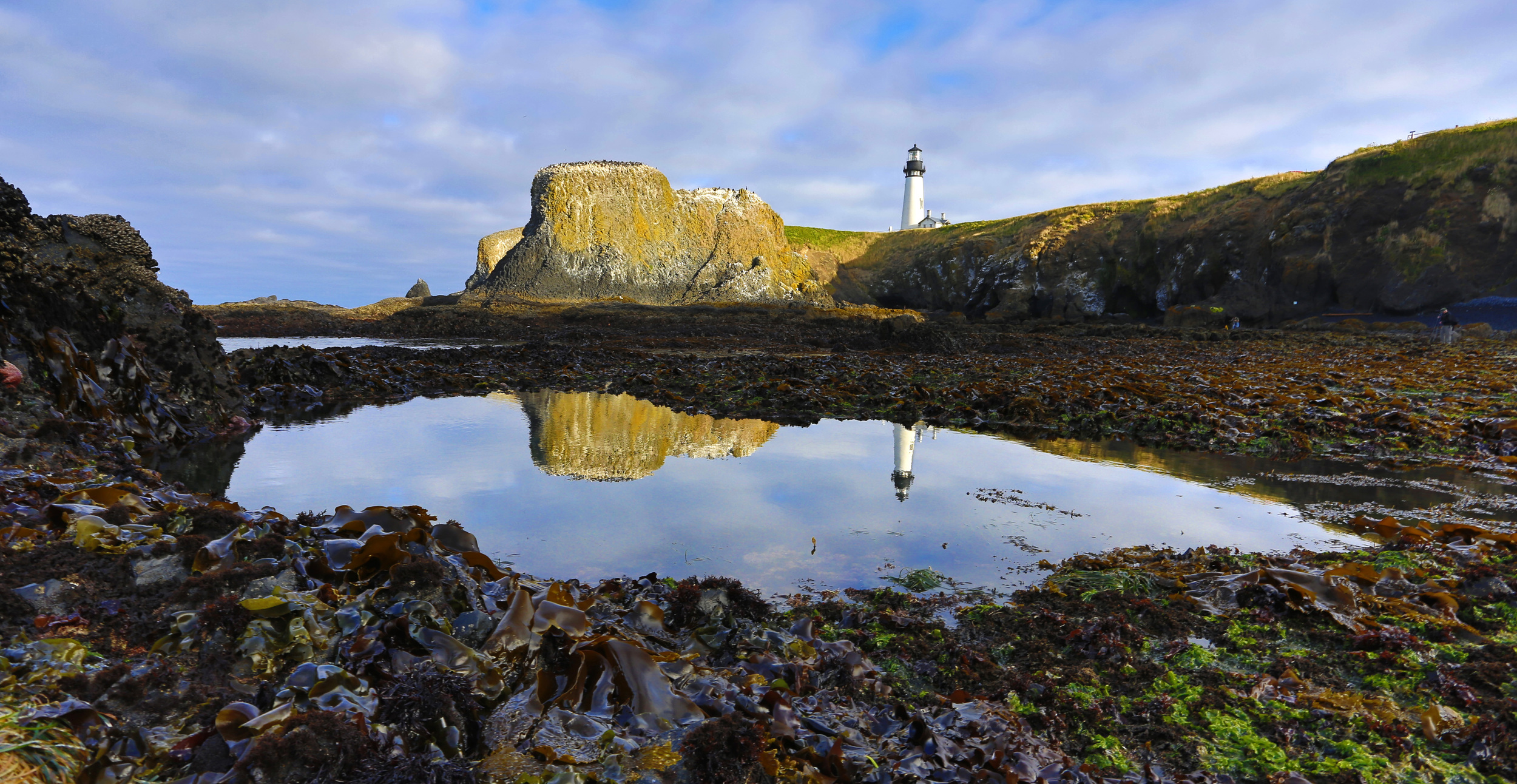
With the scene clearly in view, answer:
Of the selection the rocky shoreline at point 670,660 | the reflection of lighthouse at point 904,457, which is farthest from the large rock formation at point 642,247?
the rocky shoreline at point 670,660

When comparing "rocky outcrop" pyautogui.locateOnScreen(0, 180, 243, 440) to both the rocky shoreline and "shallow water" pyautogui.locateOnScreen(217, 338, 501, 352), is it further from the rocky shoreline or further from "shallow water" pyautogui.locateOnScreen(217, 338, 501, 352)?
"shallow water" pyautogui.locateOnScreen(217, 338, 501, 352)

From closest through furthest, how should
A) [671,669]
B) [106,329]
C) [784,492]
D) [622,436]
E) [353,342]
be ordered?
1. [671,669]
2. [784,492]
3. [106,329]
4. [622,436]
5. [353,342]

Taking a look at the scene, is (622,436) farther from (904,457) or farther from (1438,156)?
(1438,156)

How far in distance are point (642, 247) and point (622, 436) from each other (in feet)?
154

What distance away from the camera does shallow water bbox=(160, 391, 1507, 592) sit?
4184 mm

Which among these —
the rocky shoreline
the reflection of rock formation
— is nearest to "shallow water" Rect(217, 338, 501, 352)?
the reflection of rock formation

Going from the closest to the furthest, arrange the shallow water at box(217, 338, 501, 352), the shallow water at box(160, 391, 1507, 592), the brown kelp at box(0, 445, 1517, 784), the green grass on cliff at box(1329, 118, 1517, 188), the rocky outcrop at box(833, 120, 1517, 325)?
the brown kelp at box(0, 445, 1517, 784), the shallow water at box(160, 391, 1507, 592), the shallow water at box(217, 338, 501, 352), the rocky outcrop at box(833, 120, 1517, 325), the green grass on cliff at box(1329, 118, 1517, 188)

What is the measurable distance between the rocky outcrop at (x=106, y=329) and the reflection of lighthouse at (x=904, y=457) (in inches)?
267

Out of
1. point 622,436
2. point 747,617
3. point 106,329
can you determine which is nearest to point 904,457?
point 622,436

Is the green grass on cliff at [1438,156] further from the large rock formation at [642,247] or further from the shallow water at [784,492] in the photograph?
the large rock formation at [642,247]

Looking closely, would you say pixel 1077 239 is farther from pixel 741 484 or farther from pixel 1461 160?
pixel 741 484

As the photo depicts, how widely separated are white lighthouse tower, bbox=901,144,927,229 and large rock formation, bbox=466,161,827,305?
1441cm

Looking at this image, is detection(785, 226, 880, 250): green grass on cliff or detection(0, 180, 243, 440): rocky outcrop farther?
detection(785, 226, 880, 250): green grass on cliff

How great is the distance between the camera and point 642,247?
5250cm
